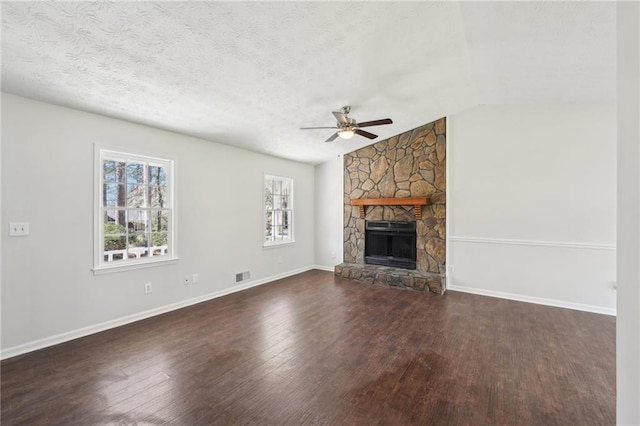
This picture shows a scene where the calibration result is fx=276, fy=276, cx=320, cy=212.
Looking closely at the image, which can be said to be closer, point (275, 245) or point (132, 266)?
point (132, 266)

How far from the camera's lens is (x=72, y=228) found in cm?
298

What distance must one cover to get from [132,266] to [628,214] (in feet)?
13.9

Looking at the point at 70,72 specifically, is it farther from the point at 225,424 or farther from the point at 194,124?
the point at 225,424

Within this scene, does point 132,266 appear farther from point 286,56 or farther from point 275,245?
point 286,56

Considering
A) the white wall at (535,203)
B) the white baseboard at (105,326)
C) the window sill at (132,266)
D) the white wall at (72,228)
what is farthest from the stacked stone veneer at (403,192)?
the window sill at (132,266)

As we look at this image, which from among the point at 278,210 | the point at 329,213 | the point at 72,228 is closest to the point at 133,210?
the point at 72,228

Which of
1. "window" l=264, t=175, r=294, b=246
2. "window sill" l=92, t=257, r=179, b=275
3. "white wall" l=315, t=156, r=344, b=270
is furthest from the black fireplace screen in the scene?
"window sill" l=92, t=257, r=179, b=275

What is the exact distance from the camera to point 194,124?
371cm

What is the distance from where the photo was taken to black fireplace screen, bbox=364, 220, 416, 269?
5.33m

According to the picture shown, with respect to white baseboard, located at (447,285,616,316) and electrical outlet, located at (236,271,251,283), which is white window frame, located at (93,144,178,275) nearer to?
electrical outlet, located at (236,271,251,283)

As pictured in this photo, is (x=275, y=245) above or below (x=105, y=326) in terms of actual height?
→ above

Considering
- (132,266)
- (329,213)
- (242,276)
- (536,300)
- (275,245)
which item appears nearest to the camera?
Result: (132,266)

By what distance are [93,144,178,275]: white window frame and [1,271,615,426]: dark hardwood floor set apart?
0.72 meters

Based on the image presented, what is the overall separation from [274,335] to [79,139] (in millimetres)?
3033
